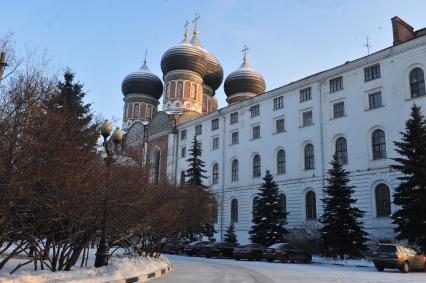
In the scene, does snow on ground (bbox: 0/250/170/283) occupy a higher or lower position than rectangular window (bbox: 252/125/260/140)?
lower

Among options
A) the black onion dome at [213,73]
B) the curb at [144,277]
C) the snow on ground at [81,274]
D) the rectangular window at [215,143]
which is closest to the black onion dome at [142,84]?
the black onion dome at [213,73]

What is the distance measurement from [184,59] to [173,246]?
1158 inches

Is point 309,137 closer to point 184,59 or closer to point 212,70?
point 184,59

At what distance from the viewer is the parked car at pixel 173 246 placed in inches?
1368

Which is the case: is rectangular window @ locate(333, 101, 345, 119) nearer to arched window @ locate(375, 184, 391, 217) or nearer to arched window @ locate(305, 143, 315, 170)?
arched window @ locate(305, 143, 315, 170)

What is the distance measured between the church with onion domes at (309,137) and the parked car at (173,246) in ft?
16.4

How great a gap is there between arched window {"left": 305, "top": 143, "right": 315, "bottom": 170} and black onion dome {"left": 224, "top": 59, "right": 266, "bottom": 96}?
2396cm

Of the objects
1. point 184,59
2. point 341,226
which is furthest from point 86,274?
point 184,59

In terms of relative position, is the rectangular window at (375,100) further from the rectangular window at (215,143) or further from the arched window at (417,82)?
the rectangular window at (215,143)

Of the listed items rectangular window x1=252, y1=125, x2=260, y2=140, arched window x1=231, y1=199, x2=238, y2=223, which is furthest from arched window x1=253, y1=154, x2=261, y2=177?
arched window x1=231, y1=199, x2=238, y2=223

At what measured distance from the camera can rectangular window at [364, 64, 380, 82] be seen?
109ft

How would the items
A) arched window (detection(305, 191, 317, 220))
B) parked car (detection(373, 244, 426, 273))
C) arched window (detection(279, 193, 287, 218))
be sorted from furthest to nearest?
arched window (detection(279, 193, 287, 218))
arched window (detection(305, 191, 317, 220))
parked car (detection(373, 244, 426, 273))

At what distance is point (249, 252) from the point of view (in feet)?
93.0

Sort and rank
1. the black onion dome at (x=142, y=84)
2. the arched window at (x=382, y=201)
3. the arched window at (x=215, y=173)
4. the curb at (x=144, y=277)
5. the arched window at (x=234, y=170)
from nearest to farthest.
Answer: the curb at (x=144, y=277), the arched window at (x=382, y=201), the arched window at (x=234, y=170), the arched window at (x=215, y=173), the black onion dome at (x=142, y=84)
